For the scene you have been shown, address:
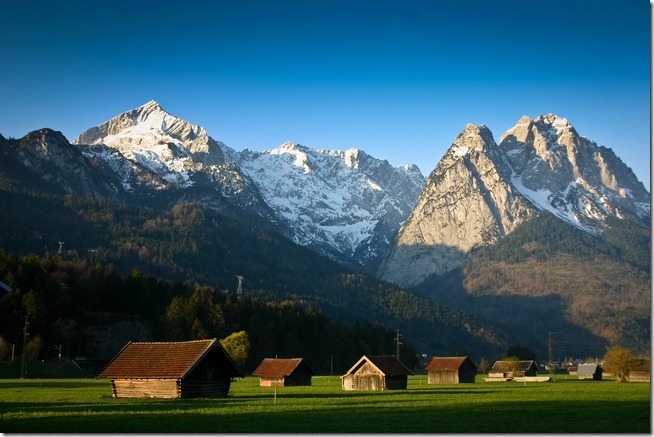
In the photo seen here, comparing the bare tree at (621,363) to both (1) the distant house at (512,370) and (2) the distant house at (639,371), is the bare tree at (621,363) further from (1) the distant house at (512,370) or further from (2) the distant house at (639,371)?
(1) the distant house at (512,370)

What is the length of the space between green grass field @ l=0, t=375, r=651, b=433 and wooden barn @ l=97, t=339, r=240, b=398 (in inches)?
76.5

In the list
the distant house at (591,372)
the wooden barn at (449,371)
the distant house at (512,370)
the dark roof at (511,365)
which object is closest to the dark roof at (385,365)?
the wooden barn at (449,371)

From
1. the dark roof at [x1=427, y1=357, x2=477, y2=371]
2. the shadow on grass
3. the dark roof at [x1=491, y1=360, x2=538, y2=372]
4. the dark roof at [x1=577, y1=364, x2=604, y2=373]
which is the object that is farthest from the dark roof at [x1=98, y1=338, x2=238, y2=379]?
the dark roof at [x1=577, y1=364, x2=604, y2=373]

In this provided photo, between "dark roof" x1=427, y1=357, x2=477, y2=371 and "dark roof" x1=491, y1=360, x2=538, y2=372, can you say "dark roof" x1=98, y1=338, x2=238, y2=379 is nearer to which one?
"dark roof" x1=427, y1=357, x2=477, y2=371

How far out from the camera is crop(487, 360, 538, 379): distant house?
5566 inches

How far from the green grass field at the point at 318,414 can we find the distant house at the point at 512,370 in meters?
75.3

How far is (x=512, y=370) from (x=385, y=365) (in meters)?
61.5

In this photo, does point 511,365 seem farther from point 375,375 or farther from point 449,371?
point 375,375

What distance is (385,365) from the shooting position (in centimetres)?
8806

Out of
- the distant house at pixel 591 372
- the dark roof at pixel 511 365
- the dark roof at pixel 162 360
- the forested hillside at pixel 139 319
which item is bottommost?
the distant house at pixel 591 372

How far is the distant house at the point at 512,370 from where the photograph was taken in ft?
464

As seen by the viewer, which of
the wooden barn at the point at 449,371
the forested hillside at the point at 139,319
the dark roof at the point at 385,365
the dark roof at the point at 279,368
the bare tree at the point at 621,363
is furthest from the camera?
the forested hillside at the point at 139,319

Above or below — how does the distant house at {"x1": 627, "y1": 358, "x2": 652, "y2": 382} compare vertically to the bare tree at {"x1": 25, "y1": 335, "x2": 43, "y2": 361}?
below

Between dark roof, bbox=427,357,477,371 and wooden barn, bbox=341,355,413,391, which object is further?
dark roof, bbox=427,357,477,371
